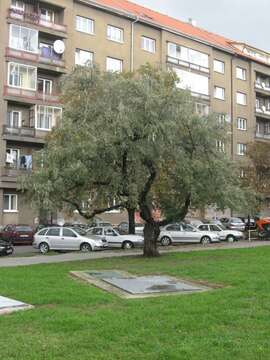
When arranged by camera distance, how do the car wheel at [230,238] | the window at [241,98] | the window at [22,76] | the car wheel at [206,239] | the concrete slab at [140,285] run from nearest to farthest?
the concrete slab at [140,285] → the car wheel at [206,239] → the car wheel at [230,238] → the window at [22,76] → the window at [241,98]

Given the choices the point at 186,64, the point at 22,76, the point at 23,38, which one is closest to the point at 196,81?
the point at 186,64

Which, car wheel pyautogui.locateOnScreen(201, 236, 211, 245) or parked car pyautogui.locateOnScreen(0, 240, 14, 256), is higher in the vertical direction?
car wheel pyautogui.locateOnScreen(201, 236, 211, 245)

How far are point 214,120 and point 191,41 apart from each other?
36998 mm

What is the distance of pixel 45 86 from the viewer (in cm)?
4684

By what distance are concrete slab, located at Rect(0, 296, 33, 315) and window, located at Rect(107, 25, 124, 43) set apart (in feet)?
139

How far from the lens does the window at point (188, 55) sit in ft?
184

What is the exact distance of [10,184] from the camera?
4253cm

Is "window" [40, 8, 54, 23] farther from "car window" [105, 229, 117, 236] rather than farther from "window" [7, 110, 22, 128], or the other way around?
"car window" [105, 229, 117, 236]

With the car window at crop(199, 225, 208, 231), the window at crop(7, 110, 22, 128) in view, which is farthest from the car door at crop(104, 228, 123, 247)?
the window at crop(7, 110, 22, 128)

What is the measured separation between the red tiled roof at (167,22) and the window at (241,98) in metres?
4.98

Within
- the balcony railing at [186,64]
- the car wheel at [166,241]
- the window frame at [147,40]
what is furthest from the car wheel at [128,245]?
the balcony railing at [186,64]

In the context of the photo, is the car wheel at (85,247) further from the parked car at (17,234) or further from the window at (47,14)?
the window at (47,14)

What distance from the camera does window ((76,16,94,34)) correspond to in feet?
160

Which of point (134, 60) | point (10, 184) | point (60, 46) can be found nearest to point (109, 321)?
point (10, 184)
